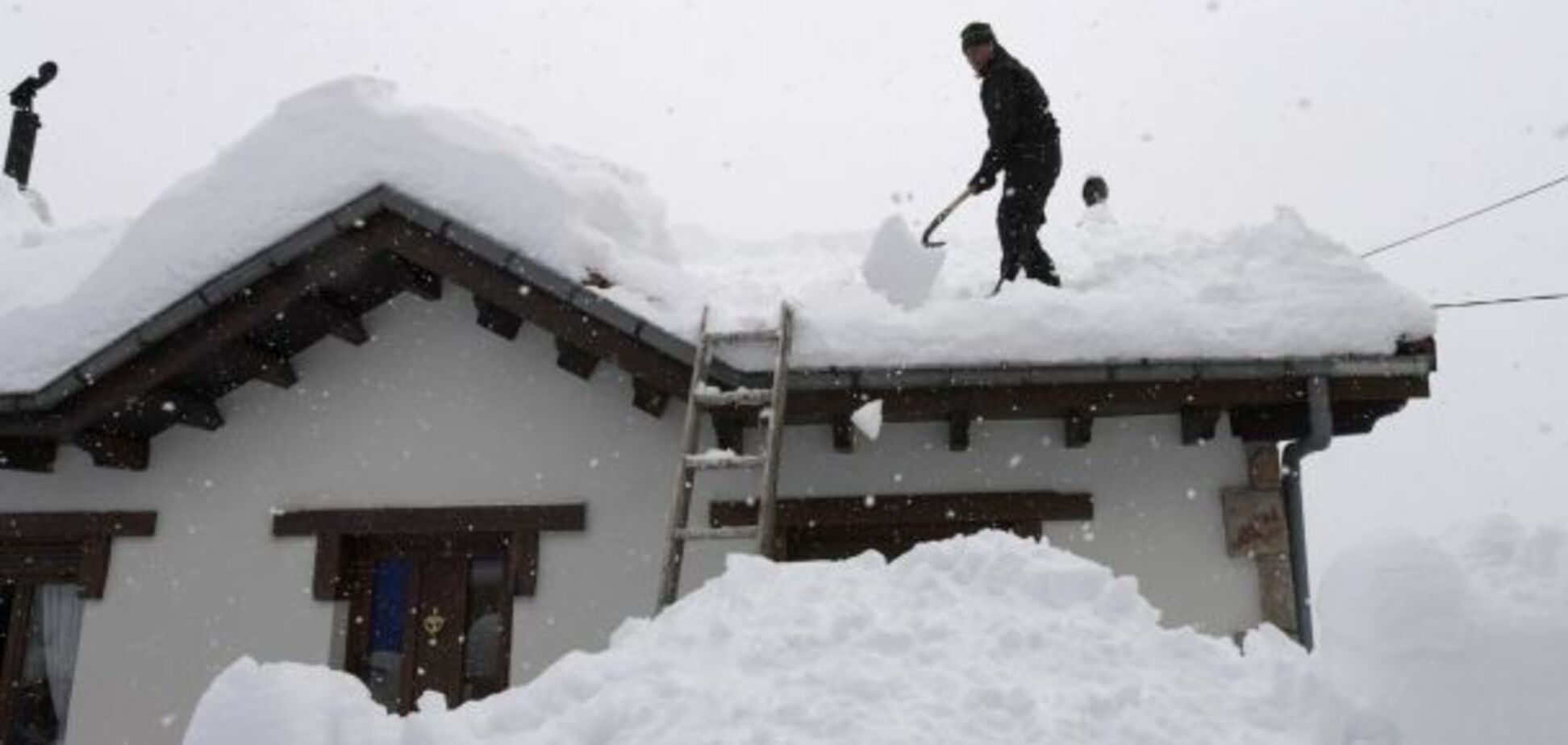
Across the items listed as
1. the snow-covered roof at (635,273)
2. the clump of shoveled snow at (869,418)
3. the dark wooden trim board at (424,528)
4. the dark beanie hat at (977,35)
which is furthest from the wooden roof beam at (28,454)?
the dark beanie hat at (977,35)

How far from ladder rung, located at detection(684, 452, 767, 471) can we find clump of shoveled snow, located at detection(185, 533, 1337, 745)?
89 centimetres

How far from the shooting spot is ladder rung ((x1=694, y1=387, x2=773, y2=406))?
557 centimetres

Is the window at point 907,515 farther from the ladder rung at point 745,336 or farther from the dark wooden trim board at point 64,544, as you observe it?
the dark wooden trim board at point 64,544

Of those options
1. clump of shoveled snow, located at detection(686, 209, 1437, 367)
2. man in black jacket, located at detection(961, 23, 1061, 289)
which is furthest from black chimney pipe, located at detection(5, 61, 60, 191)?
man in black jacket, located at detection(961, 23, 1061, 289)

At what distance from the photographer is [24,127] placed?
37.8ft

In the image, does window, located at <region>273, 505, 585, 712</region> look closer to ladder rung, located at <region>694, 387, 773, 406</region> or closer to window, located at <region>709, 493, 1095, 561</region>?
window, located at <region>709, 493, 1095, 561</region>

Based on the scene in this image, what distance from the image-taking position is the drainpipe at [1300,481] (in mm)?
5754

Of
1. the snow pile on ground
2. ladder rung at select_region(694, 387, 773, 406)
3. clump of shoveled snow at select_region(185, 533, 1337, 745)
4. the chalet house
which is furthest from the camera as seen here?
the chalet house

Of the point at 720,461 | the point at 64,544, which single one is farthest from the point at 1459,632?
the point at 64,544

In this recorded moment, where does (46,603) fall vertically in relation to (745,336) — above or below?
below

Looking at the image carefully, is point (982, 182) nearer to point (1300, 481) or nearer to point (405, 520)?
point (1300, 481)

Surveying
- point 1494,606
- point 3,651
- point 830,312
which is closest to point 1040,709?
point 1494,606

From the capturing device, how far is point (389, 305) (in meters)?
7.02

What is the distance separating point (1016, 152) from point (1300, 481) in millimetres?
2526
